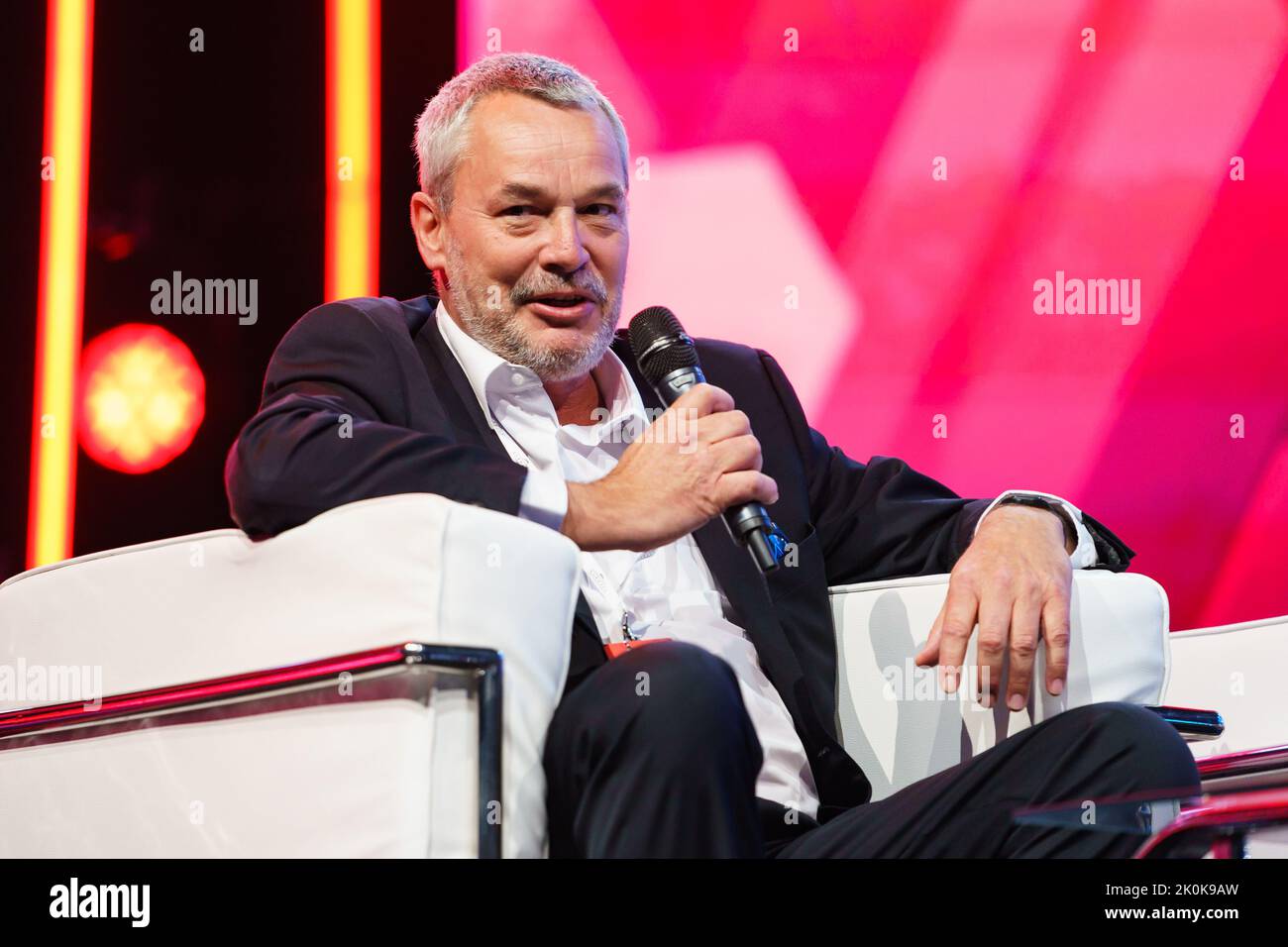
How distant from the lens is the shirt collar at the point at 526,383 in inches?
63.7

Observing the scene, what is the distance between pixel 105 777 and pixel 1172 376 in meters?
2.18

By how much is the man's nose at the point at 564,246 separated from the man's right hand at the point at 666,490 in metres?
0.39

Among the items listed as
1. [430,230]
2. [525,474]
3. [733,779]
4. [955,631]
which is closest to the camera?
[733,779]

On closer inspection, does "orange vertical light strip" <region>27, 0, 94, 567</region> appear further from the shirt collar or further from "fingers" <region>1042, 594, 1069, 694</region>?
"fingers" <region>1042, 594, 1069, 694</region>

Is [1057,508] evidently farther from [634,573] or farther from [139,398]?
[139,398]

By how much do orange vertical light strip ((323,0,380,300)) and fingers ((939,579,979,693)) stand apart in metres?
1.58

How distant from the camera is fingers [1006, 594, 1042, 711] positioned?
1.38 metres

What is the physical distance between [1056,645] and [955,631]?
107mm

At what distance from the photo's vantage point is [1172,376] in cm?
270

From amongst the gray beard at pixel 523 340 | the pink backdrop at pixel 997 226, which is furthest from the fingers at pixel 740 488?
the pink backdrop at pixel 997 226

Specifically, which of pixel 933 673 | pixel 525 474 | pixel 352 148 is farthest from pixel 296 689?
pixel 352 148

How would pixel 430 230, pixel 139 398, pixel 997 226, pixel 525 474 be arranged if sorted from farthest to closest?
pixel 997 226 < pixel 139 398 < pixel 430 230 < pixel 525 474

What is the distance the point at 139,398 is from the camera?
2596 millimetres

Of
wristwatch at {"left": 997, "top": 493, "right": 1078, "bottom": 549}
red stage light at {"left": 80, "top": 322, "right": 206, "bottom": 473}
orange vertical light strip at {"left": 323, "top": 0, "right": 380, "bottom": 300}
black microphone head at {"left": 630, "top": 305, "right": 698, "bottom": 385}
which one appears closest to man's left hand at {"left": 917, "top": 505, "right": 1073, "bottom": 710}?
wristwatch at {"left": 997, "top": 493, "right": 1078, "bottom": 549}
